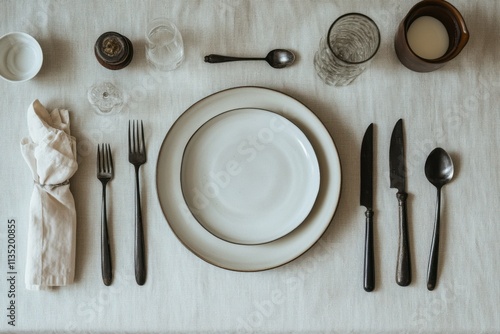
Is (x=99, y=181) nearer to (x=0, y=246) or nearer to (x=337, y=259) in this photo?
(x=0, y=246)

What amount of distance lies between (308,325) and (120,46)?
59 centimetres

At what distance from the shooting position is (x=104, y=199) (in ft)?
2.54

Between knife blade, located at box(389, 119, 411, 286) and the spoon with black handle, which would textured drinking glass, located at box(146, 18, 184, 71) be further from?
knife blade, located at box(389, 119, 411, 286)

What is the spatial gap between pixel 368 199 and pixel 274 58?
0.30 metres

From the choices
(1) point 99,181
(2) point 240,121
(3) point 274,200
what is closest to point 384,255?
(3) point 274,200

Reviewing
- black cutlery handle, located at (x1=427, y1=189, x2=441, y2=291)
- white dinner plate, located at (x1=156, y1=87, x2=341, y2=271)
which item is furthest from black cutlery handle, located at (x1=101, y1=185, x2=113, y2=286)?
black cutlery handle, located at (x1=427, y1=189, x2=441, y2=291)

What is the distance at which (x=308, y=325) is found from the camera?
2.51 ft

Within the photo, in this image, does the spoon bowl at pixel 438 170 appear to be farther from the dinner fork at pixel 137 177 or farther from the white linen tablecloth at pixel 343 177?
the dinner fork at pixel 137 177

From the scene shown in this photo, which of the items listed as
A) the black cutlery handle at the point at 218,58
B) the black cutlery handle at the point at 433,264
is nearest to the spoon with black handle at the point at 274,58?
the black cutlery handle at the point at 218,58

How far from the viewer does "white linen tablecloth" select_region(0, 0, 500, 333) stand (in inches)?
30.2

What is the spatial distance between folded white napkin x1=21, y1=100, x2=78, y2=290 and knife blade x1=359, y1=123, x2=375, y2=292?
504 millimetres

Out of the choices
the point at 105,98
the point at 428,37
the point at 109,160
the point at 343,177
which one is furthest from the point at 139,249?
the point at 428,37

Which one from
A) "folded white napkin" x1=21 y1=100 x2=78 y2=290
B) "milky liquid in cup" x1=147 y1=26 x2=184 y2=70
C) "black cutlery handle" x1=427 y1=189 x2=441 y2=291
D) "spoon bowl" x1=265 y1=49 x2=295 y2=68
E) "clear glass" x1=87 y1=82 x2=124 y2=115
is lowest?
"black cutlery handle" x1=427 y1=189 x2=441 y2=291

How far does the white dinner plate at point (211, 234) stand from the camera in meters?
0.75
